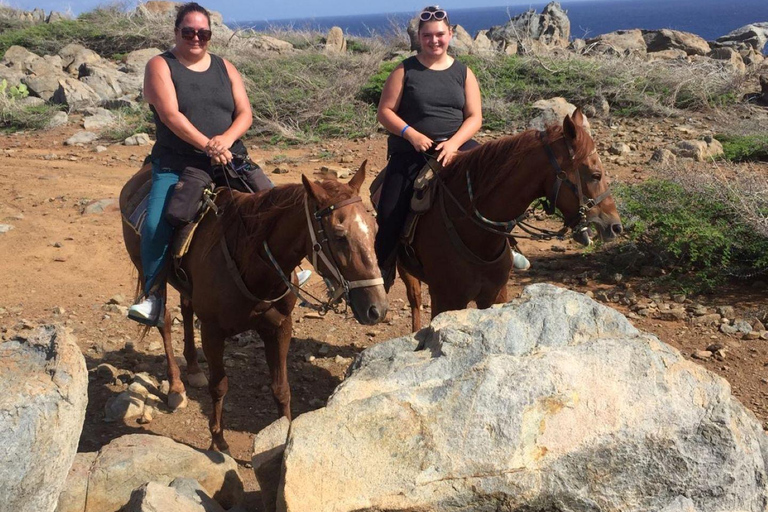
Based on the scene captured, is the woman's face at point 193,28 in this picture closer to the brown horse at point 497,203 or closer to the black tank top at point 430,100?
the black tank top at point 430,100

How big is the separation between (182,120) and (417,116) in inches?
62.6

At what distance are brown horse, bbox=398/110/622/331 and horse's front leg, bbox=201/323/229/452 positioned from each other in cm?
144

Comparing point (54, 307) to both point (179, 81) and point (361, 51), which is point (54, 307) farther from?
point (361, 51)

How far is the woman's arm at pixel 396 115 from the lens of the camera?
5051 mm

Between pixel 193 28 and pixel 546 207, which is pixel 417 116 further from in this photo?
pixel 193 28

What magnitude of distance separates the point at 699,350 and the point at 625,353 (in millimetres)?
2979

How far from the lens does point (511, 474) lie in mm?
2941

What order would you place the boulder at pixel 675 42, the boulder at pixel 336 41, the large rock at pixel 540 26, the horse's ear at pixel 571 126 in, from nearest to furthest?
1. the horse's ear at pixel 571 126
2. the boulder at pixel 336 41
3. the boulder at pixel 675 42
4. the large rock at pixel 540 26

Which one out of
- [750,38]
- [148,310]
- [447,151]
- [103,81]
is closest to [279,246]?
[148,310]

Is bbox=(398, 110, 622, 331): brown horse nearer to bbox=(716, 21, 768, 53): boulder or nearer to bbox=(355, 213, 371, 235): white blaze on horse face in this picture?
bbox=(355, 213, 371, 235): white blaze on horse face

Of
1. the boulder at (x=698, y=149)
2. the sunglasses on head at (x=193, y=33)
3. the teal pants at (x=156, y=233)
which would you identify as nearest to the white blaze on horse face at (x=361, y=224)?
the teal pants at (x=156, y=233)

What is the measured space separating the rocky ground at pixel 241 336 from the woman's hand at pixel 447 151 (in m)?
1.93

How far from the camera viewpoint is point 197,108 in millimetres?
4777

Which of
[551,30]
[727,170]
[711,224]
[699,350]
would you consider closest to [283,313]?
[699,350]
